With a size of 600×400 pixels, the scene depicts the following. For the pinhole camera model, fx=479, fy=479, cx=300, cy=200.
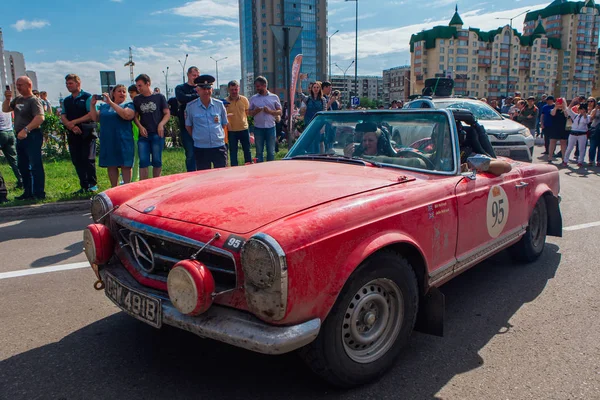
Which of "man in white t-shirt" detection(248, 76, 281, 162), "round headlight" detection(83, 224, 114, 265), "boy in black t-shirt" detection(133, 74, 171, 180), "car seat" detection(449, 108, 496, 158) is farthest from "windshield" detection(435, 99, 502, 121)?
"round headlight" detection(83, 224, 114, 265)

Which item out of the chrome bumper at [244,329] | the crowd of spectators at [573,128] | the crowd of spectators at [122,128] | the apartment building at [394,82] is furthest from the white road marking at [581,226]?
the apartment building at [394,82]

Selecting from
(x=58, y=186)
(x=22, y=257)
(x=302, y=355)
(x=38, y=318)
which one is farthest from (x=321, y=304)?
(x=58, y=186)

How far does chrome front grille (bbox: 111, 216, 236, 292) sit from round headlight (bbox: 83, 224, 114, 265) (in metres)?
0.08

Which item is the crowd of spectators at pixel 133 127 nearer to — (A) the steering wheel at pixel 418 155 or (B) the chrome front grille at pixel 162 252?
(A) the steering wheel at pixel 418 155

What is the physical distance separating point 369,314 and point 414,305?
15.2 inches

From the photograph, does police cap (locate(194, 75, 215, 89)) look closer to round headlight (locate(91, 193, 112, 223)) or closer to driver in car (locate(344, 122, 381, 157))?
driver in car (locate(344, 122, 381, 157))

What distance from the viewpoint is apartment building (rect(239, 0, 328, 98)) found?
114 m

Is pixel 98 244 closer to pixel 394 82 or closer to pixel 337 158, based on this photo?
pixel 337 158

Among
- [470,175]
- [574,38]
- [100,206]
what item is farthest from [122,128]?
[574,38]

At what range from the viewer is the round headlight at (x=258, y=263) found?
221 cm

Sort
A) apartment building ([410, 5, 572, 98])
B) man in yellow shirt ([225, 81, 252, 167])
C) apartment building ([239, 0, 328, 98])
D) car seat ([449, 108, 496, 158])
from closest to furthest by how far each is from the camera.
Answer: car seat ([449, 108, 496, 158]) → man in yellow shirt ([225, 81, 252, 167]) → apartment building ([410, 5, 572, 98]) → apartment building ([239, 0, 328, 98])

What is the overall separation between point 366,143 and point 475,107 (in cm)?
940

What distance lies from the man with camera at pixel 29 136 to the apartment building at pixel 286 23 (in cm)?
10706

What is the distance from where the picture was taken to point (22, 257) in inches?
204
